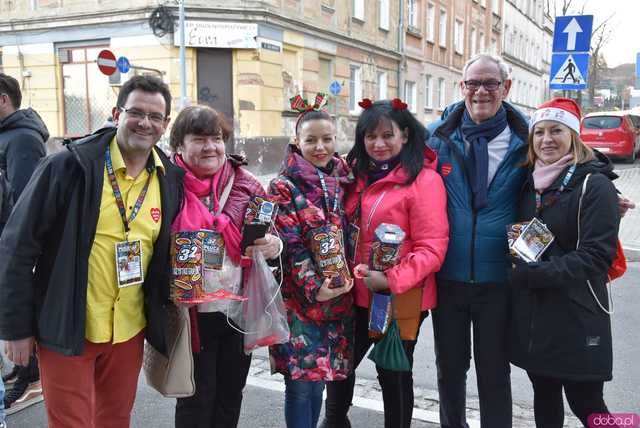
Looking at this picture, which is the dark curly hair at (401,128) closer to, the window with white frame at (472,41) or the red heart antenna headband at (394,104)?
the red heart antenna headband at (394,104)

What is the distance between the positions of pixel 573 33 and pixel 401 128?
5396 mm

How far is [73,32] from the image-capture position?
16375 mm

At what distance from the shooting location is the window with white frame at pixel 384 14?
72.8 feet

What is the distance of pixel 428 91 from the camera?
1065 inches

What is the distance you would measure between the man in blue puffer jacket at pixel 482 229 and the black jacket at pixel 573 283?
0.60ft

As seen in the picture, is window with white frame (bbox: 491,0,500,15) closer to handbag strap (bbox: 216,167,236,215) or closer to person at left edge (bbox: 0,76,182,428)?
handbag strap (bbox: 216,167,236,215)

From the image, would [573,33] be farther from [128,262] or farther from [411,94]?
[411,94]

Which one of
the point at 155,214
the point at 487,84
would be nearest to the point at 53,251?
the point at 155,214

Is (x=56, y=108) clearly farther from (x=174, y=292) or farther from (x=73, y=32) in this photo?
(x=174, y=292)

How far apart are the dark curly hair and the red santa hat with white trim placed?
0.59 m

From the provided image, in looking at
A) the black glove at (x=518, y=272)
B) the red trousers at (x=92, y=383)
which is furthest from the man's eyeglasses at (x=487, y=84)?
the red trousers at (x=92, y=383)

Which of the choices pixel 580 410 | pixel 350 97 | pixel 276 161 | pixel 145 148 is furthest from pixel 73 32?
pixel 580 410

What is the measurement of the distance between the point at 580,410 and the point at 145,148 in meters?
2.50

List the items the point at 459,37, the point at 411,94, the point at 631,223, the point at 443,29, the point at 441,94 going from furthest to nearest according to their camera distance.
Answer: the point at 459,37 < the point at 441,94 < the point at 443,29 < the point at 411,94 < the point at 631,223
